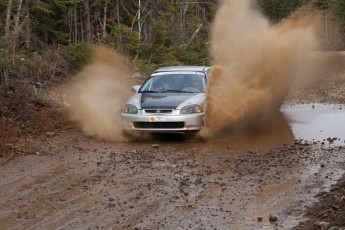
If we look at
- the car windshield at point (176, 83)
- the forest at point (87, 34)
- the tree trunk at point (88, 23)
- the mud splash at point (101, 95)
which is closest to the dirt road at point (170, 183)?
the mud splash at point (101, 95)

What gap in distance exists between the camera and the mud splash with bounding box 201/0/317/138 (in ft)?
42.7

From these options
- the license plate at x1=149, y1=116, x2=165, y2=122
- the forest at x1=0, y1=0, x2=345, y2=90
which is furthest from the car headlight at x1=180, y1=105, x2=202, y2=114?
the forest at x1=0, y1=0, x2=345, y2=90

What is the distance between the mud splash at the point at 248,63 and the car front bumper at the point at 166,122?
41 cm

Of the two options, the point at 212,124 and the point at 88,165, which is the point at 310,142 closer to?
the point at 212,124

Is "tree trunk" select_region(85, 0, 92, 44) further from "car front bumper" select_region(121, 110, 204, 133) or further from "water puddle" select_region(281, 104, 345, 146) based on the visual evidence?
"car front bumper" select_region(121, 110, 204, 133)

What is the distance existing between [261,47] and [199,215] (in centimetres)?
953

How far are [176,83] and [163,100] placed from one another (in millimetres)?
1261

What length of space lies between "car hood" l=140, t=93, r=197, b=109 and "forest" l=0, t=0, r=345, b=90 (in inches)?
159

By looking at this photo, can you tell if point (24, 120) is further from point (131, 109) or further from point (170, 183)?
point (170, 183)

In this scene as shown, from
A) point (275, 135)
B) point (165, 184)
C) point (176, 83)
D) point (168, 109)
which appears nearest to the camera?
point (165, 184)

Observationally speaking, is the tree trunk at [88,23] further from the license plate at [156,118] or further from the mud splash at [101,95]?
the license plate at [156,118]

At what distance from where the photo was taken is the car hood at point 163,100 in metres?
12.1

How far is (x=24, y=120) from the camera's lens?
43.6 feet

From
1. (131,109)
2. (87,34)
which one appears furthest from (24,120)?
(87,34)
